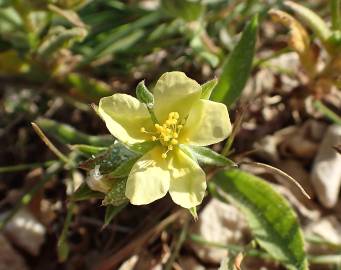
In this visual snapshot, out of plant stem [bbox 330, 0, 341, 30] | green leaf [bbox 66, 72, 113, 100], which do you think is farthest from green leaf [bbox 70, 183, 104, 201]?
plant stem [bbox 330, 0, 341, 30]

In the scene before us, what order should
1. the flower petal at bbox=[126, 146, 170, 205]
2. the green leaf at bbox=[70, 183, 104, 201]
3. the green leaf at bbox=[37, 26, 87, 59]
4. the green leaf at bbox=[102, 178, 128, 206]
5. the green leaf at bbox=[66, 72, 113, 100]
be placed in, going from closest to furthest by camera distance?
the flower petal at bbox=[126, 146, 170, 205]
the green leaf at bbox=[102, 178, 128, 206]
the green leaf at bbox=[70, 183, 104, 201]
the green leaf at bbox=[37, 26, 87, 59]
the green leaf at bbox=[66, 72, 113, 100]

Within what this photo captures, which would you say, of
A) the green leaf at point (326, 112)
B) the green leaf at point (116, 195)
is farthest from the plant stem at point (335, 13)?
the green leaf at point (116, 195)

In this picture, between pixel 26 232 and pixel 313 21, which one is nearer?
pixel 313 21

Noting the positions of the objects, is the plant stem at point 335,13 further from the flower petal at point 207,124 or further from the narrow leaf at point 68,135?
the narrow leaf at point 68,135

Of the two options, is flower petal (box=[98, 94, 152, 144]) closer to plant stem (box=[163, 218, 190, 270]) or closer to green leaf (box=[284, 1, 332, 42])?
plant stem (box=[163, 218, 190, 270])

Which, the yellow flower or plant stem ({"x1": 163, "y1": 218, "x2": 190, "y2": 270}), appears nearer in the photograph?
the yellow flower

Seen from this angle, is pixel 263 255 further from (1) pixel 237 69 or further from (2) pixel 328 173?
(1) pixel 237 69

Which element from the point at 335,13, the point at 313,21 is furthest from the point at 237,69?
the point at 335,13
